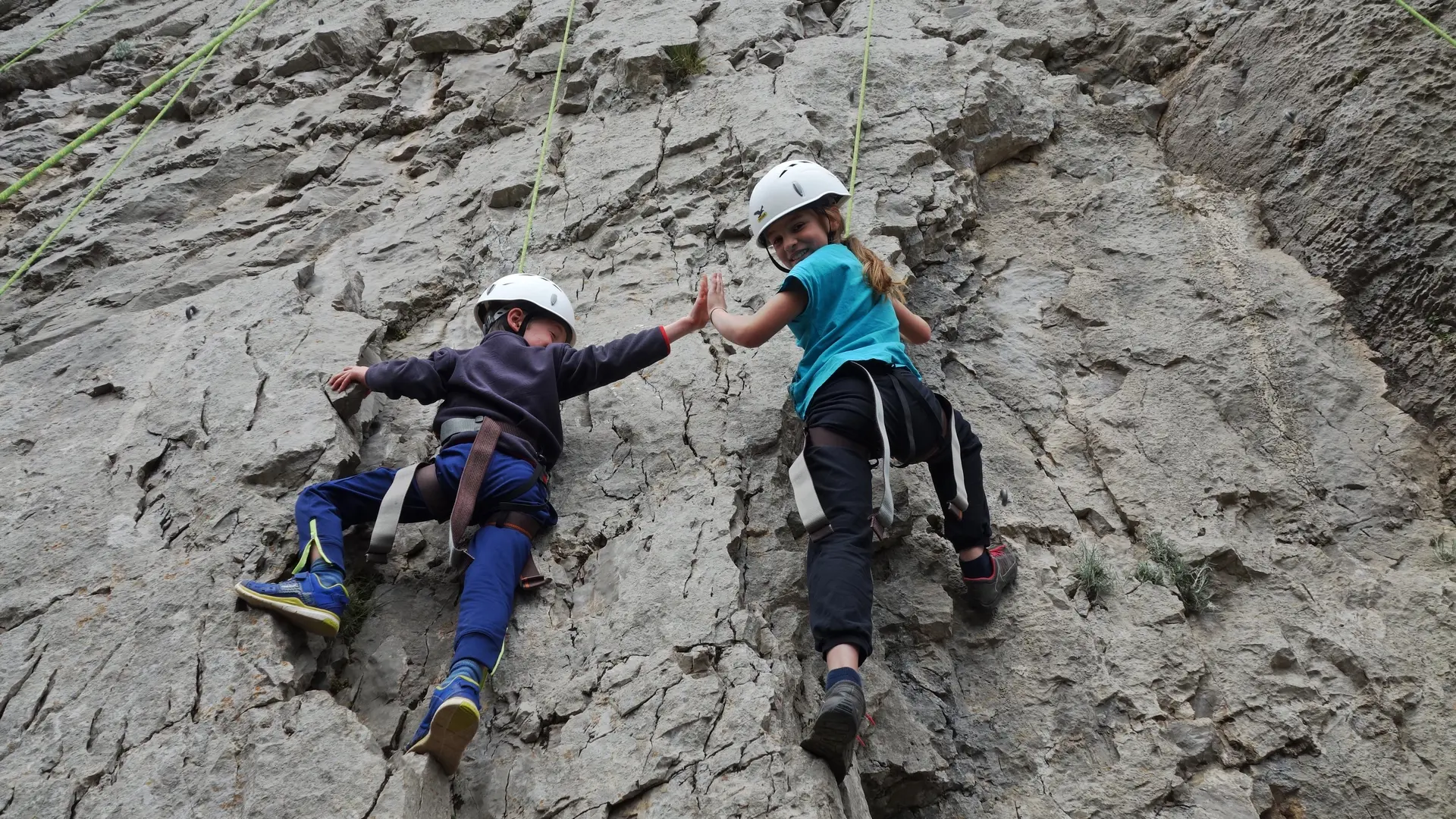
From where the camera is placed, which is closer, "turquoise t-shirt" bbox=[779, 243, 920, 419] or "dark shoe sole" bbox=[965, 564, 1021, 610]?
"turquoise t-shirt" bbox=[779, 243, 920, 419]

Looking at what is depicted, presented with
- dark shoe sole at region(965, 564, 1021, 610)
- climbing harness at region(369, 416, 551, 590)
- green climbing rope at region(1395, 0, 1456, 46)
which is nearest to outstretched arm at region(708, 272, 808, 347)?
climbing harness at region(369, 416, 551, 590)

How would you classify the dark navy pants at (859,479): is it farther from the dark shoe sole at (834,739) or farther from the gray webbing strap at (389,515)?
the gray webbing strap at (389,515)

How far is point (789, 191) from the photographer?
4258mm

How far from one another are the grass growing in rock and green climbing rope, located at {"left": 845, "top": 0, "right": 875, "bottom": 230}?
2.06 m

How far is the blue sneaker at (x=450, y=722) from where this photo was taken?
3.15 meters

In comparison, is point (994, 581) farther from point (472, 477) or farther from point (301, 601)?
point (301, 601)

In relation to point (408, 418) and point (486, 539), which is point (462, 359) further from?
point (486, 539)

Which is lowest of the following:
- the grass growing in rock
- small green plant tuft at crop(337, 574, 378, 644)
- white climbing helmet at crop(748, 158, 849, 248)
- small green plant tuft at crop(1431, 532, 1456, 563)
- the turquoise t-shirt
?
small green plant tuft at crop(337, 574, 378, 644)

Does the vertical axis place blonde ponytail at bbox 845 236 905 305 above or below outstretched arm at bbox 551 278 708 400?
above

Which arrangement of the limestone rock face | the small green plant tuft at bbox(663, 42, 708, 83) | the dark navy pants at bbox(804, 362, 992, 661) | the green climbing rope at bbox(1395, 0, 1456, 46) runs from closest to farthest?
the dark navy pants at bbox(804, 362, 992, 661)
the limestone rock face
the green climbing rope at bbox(1395, 0, 1456, 46)
the small green plant tuft at bbox(663, 42, 708, 83)

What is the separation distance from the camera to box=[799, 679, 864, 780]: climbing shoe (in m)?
2.98

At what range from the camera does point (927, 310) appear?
5289 mm

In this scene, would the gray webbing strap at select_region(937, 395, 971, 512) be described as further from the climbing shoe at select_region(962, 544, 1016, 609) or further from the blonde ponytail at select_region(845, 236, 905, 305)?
the blonde ponytail at select_region(845, 236, 905, 305)

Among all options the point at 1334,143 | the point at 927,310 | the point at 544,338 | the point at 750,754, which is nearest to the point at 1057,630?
the point at 750,754
